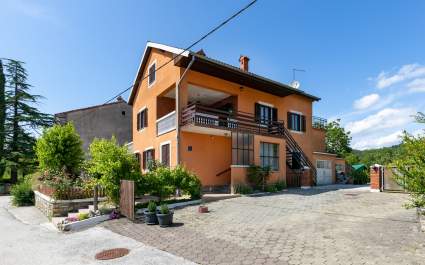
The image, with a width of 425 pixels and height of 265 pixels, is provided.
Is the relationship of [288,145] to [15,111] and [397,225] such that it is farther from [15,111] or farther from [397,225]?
[15,111]

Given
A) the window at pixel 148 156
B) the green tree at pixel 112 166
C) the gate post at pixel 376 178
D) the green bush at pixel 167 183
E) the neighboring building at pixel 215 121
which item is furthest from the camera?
the window at pixel 148 156

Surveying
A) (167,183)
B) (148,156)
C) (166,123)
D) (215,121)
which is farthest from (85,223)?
(148,156)

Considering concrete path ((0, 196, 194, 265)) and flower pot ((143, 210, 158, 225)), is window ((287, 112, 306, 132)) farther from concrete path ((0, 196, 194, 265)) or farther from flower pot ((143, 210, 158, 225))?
concrete path ((0, 196, 194, 265))

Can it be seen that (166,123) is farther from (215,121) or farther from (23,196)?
(23,196)

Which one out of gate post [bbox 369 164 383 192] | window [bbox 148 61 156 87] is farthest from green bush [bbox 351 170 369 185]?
window [bbox 148 61 156 87]

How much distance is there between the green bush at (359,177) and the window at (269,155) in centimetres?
1054

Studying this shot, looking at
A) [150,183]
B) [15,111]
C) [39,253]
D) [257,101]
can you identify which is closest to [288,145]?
[257,101]

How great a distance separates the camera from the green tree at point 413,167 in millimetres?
6023

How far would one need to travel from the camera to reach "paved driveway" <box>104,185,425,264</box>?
6320 mm

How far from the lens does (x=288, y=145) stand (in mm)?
22297

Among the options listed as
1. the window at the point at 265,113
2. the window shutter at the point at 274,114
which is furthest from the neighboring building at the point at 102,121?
the window shutter at the point at 274,114

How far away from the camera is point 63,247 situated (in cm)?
868

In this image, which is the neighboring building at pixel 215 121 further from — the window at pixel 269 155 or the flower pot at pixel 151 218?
the flower pot at pixel 151 218

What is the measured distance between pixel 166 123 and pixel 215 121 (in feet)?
10.4
